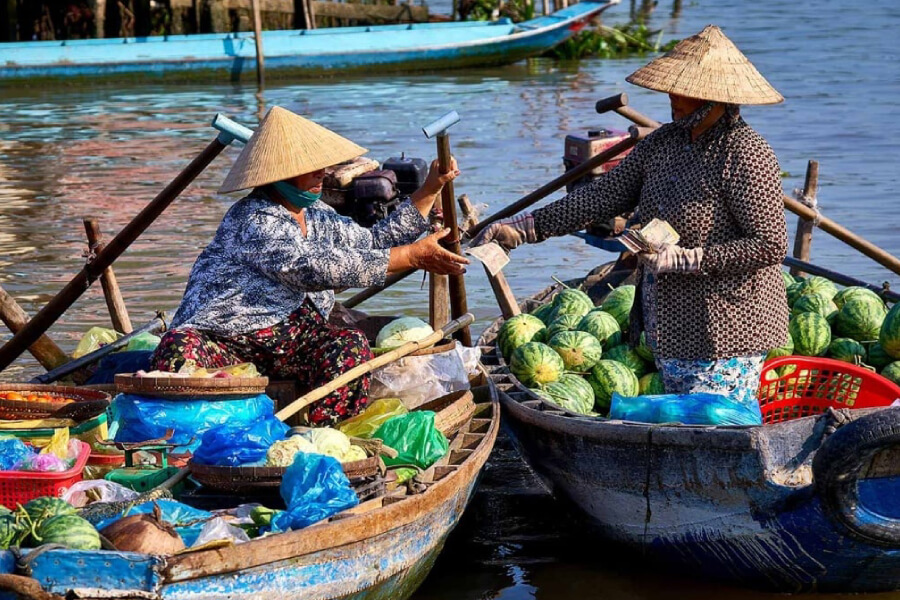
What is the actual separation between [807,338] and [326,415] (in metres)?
2.24

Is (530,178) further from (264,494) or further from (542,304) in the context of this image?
(264,494)

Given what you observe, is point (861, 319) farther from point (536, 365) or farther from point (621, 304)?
point (536, 365)

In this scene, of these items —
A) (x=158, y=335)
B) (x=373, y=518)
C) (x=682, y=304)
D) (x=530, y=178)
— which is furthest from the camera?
(x=530, y=178)

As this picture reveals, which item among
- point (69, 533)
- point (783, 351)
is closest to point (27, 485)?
point (69, 533)

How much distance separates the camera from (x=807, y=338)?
5.66 metres

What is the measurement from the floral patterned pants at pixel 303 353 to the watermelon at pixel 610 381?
3.53ft

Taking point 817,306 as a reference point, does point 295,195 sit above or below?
above

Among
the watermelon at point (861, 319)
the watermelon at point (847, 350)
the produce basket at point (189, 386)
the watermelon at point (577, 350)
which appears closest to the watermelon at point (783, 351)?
the watermelon at point (847, 350)

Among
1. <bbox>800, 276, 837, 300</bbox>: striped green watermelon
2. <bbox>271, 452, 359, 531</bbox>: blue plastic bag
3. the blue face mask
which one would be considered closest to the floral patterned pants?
the blue face mask

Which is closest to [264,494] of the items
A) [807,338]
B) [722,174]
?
[722,174]

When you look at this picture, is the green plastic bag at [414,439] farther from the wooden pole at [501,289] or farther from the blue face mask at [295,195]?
the wooden pole at [501,289]

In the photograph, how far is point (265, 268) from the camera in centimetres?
484

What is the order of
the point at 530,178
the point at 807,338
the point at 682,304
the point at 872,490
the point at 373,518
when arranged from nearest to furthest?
the point at 373,518 → the point at 872,490 → the point at 682,304 → the point at 807,338 → the point at 530,178

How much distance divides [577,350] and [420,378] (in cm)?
76
